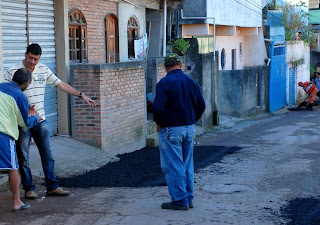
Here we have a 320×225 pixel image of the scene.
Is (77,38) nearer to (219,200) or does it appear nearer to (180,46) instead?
(180,46)

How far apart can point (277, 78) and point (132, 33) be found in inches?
513

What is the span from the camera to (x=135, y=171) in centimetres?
1006

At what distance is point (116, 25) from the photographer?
1592cm

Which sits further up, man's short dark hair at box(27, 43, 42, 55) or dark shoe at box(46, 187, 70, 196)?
man's short dark hair at box(27, 43, 42, 55)

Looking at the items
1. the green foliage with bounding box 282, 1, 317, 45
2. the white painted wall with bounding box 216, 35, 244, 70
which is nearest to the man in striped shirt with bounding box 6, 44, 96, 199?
the white painted wall with bounding box 216, 35, 244, 70

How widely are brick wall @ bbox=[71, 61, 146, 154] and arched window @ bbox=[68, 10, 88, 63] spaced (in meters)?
1.63

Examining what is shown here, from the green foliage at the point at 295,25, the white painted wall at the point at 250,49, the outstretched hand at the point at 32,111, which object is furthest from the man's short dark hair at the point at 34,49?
the green foliage at the point at 295,25

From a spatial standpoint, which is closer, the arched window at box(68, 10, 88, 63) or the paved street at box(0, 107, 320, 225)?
the paved street at box(0, 107, 320, 225)

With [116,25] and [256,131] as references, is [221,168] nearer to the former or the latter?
[116,25]

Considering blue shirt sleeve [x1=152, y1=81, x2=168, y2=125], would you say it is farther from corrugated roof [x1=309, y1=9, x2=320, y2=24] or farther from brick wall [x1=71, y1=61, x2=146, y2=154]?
corrugated roof [x1=309, y1=9, x2=320, y2=24]

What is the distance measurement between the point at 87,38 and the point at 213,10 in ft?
23.5

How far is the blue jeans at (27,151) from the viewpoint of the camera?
748 centimetres

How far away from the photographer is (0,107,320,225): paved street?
663 cm

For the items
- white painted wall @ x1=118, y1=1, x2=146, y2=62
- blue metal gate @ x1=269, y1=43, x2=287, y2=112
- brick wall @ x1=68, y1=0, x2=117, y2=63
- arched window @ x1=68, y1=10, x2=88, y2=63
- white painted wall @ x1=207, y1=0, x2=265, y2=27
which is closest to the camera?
arched window @ x1=68, y1=10, x2=88, y2=63
